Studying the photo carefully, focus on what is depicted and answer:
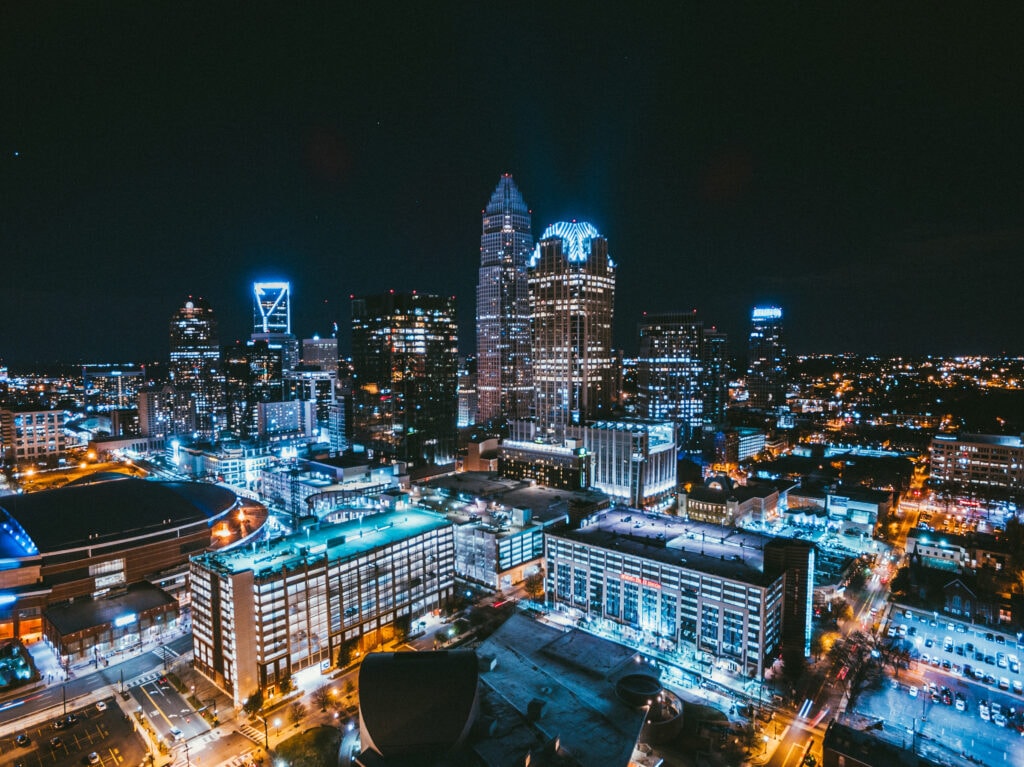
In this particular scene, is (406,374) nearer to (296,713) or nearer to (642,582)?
(642,582)

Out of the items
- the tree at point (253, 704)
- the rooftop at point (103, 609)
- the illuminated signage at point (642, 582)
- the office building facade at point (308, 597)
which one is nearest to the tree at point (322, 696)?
the office building facade at point (308, 597)

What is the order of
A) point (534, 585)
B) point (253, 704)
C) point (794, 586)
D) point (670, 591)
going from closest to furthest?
point (253, 704), point (794, 586), point (670, 591), point (534, 585)

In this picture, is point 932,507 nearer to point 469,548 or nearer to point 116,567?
point 469,548

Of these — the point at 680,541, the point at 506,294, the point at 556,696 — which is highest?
the point at 506,294

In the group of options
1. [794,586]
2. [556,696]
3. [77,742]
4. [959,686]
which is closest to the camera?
[77,742]

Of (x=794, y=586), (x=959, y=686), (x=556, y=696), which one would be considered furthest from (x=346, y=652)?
(x=959, y=686)

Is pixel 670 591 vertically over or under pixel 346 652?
over

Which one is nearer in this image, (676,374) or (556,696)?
(556,696)

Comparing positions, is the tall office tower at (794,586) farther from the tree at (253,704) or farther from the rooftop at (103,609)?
the rooftop at (103,609)
